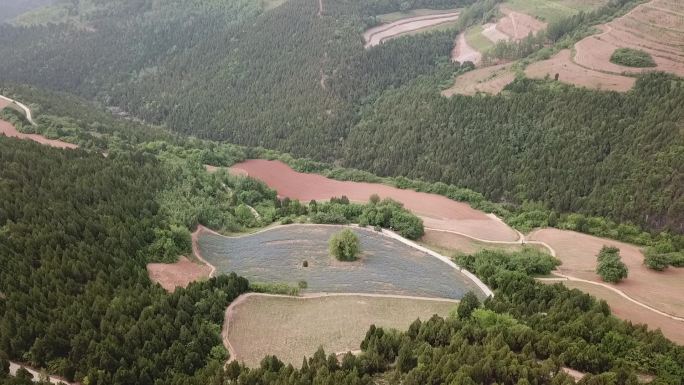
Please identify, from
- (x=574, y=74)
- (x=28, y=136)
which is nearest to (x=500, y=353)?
(x=574, y=74)

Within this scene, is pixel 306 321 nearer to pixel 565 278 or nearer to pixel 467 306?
pixel 467 306

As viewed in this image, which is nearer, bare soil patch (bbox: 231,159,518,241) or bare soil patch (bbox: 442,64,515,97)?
bare soil patch (bbox: 231,159,518,241)

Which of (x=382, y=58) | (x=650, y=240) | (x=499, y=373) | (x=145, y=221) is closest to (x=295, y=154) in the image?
(x=382, y=58)

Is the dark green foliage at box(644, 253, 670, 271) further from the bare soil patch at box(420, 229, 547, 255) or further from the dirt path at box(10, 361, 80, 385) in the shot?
the dirt path at box(10, 361, 80, 385)

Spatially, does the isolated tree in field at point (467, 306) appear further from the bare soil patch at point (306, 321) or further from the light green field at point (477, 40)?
the light green field at point (477, 40)

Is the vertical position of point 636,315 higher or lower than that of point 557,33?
lower

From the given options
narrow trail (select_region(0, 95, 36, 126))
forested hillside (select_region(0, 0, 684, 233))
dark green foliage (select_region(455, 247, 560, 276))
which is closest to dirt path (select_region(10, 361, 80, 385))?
dark green foliage (select_region(455, 247, 560, 276))
